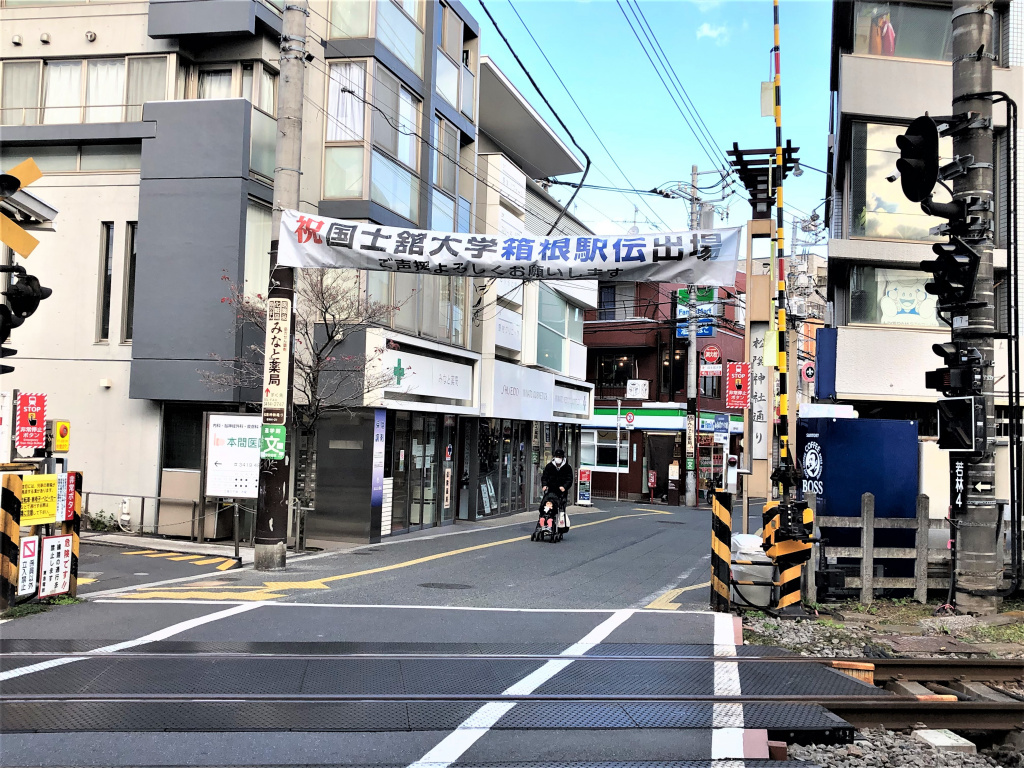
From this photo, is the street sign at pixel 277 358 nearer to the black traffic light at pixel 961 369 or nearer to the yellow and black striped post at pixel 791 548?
the yellow and black striped post at pixel 791 548

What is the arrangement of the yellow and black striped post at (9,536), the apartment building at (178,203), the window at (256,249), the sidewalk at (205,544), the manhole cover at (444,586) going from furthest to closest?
the window at (256,249) < the apartment building at (178,203) < the sidewalk at (205,544) < the manhole cover at (444,586) < the yellow and black striped post at (9,536)

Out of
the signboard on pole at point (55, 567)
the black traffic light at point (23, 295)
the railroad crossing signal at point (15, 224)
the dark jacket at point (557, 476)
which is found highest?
the railroad crossing signal at point (15, 224)

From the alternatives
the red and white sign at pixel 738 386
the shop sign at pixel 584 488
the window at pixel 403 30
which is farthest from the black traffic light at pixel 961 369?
the shop sign at pixel 584 488

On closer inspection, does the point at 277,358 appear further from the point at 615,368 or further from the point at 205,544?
the point at 615,368

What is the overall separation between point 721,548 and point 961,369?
3.46m

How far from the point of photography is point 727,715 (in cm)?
631

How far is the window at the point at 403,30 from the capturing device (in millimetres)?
19000

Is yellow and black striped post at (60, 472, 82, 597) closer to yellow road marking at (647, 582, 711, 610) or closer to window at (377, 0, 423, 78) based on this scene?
yellow road marking at (647, 582, 711, 610)

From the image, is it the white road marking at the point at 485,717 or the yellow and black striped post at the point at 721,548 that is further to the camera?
the yellow and black striped post at the point at 721,548

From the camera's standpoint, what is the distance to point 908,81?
18.7 meters

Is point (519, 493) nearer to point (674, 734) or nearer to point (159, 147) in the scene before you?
point (159, 147)

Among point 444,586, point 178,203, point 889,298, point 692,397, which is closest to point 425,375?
point 178,203

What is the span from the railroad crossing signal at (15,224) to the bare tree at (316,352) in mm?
6776

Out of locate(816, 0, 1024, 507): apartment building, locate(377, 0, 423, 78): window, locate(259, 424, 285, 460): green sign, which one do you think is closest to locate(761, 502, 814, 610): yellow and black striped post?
locate(259, 424, 285, 460): green sign
